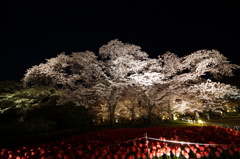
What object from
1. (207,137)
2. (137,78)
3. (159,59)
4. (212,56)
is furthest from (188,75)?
(207,137)

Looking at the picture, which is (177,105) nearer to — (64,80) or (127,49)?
(127,49)

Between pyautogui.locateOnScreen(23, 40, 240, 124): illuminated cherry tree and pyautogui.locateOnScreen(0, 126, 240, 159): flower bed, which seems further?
pyautogui.locateOnScreen(23, 40, 240, 124): illuminated cherry tree

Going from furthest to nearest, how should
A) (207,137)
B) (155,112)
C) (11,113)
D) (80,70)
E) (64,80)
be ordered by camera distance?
(155,112)
(11,113)
(80,70)
(64,80)
(207,137)

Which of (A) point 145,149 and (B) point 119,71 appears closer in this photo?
(A) point 145,149

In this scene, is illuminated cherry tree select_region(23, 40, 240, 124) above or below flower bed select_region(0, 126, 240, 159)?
above

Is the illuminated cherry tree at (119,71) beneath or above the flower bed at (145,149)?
above

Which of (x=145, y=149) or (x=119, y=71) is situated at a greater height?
(x=119, y=71)

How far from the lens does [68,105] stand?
49.9 ft

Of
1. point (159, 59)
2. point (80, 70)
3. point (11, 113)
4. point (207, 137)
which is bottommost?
point (207, 137)

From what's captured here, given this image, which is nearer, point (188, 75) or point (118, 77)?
point (188, 75)

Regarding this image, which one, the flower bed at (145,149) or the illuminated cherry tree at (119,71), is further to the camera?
the illuminated cherry tree at (119,71)

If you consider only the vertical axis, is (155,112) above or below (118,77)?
below

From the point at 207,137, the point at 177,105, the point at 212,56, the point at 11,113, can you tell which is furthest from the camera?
the point at 177,105

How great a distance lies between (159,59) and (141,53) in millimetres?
2129
